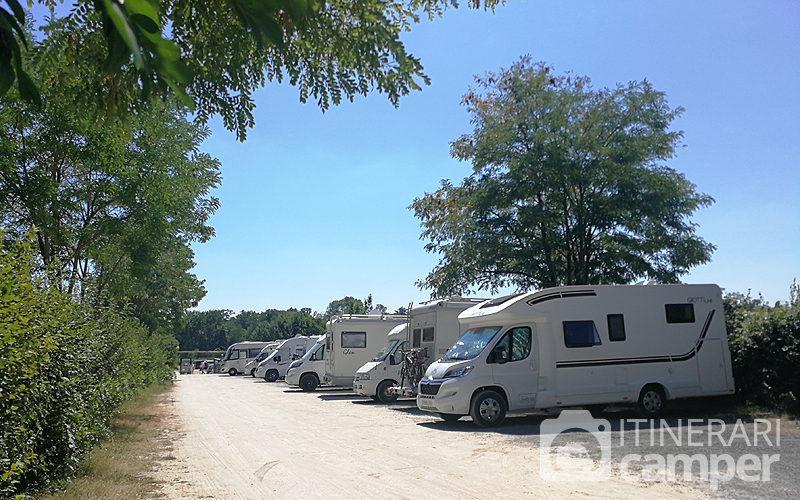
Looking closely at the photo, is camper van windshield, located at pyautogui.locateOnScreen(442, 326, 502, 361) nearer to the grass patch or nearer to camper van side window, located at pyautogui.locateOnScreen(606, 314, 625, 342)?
camper van side window, located at pyautogui.locateOnScreen(606, 314, 625, 342)

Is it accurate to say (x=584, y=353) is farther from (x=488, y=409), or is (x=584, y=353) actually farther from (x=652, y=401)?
(x=488, y=409)

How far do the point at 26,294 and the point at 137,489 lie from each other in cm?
295

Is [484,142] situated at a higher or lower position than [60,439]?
higher

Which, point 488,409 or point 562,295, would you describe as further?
point 562,295

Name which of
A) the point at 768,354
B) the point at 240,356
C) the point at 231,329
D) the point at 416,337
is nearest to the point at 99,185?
the point at 416,337

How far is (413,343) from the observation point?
1941 cm

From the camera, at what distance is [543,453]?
31.2 feet


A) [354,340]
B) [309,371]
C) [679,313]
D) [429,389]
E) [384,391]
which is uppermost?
[679,313]

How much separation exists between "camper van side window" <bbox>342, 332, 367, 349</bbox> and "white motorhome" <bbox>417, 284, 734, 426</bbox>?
34.1ft

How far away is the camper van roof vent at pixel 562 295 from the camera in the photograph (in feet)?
45.4

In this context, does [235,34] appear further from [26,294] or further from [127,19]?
[127,19]

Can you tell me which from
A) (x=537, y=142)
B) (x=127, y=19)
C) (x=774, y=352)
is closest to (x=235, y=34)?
(x=127, y=19)

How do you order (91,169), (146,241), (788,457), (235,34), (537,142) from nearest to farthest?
(235,34)
(788,457)
(91,169)
(146,241)
(537,142)

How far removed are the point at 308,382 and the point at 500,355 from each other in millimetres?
15716
